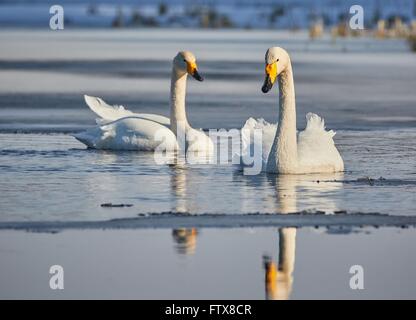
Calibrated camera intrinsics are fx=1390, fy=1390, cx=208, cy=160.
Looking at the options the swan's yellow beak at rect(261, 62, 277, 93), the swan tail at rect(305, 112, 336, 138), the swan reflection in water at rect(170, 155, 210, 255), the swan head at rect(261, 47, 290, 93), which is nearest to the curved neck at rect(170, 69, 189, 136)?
the swan reflection in water at rect(170, 155, 210, 255)

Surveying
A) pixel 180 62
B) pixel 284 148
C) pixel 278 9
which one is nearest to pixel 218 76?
pixel 180 62

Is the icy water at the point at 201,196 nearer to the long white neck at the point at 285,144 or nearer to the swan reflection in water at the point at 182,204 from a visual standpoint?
the swan reflection in water at the point at 182,204

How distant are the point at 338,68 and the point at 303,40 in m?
15.9

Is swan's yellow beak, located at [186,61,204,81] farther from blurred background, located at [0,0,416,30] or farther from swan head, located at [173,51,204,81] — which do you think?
blurred background, located at [0,0,416,30]

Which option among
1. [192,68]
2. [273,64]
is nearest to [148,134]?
[192,68]

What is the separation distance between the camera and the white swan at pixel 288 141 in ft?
42.6

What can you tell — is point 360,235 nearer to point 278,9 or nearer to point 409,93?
point 409,93

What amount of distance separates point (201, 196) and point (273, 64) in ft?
5.35

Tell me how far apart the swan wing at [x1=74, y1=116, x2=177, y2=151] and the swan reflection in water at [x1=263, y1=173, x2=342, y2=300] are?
102 inches

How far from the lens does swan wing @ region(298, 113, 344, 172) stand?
1331cm

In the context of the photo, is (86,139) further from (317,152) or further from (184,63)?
(317,152)

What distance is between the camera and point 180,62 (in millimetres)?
16547

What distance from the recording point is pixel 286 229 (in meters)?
10.3

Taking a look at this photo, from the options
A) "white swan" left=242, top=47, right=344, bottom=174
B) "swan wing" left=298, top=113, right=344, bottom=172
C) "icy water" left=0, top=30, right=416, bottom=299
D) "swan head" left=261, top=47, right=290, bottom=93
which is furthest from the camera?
"swan wing" left=298, top=113, right=344, bottom=172
